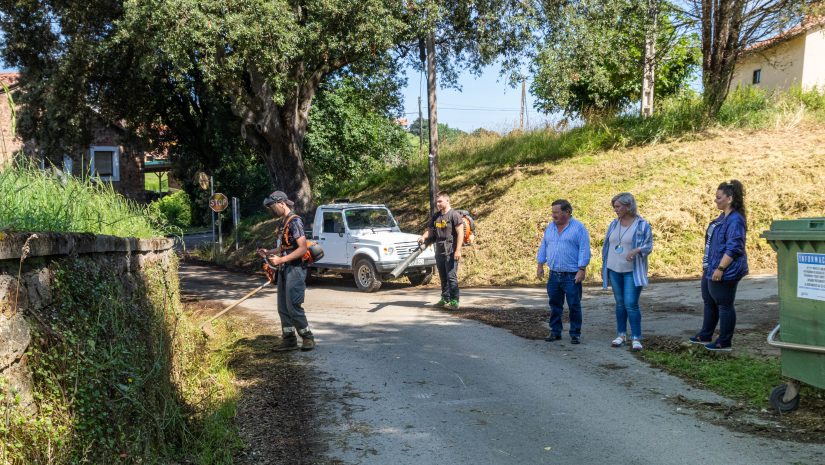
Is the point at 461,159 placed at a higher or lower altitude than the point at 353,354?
higher

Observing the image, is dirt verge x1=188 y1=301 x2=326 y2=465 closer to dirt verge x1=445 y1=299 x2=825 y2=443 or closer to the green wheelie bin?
dirt verge x1=445 y1=299 x2=825 y2=443

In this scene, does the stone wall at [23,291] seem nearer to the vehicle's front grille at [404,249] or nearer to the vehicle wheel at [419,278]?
the vehicle's front grille at [404,249]

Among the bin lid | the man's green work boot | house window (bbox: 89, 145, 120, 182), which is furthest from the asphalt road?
house window (bbox: 89, 145, 120, 182)

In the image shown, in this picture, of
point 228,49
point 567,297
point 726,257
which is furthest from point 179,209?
point 726,257

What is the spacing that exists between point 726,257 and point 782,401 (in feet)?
6.15

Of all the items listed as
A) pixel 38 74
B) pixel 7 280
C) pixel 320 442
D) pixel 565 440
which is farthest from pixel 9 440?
pixel 38 74

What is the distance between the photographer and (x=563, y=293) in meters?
8.44

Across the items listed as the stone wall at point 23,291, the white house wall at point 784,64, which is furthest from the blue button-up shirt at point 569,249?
the white house wall at point 784,64

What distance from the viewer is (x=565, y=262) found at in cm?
824

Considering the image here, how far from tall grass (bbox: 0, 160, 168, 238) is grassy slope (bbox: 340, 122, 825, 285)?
946cm

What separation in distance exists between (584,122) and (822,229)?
61.5 ft

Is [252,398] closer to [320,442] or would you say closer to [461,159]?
[320,442]

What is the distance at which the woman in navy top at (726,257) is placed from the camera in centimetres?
696

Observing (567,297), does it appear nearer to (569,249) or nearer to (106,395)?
(569,249)
